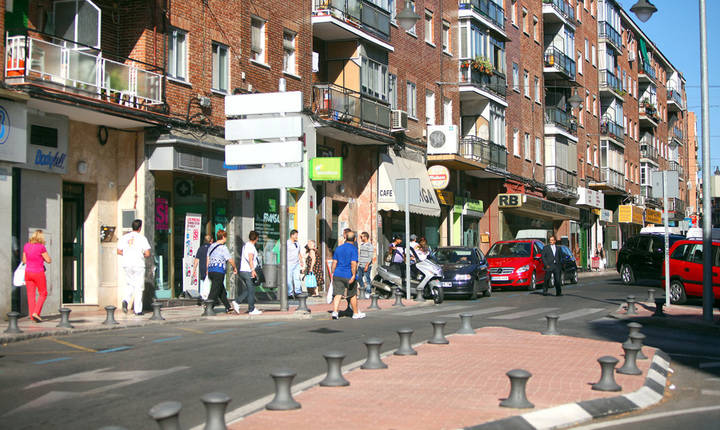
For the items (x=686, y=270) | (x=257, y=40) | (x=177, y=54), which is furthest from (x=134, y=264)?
(x=686, y=270)

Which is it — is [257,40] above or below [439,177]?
above

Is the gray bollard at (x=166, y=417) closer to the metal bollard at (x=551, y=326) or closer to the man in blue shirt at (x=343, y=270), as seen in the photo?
the metal bollard at (x=551, y=326)

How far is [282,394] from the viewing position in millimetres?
7359

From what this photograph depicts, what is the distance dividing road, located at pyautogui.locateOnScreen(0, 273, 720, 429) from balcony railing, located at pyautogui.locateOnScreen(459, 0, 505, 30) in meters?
23.4

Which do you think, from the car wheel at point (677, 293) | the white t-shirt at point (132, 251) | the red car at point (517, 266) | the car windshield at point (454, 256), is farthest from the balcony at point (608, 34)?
the white t-shirt at point (132, 251)

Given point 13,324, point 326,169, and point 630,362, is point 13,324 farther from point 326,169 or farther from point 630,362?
point 326,169

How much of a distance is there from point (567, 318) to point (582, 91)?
41.6 meters

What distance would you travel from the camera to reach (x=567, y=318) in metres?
18.2

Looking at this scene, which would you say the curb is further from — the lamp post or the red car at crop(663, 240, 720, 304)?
the red car at crop(663, 240, 720, 304)

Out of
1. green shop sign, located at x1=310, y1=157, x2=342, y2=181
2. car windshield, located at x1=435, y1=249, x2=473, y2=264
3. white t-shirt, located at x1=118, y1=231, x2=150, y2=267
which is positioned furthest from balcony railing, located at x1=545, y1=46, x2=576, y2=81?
white t-shirt, located at x1=118, y1=231, x2=150, y2=267

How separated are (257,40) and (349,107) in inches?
176

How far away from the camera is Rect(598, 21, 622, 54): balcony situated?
62656mm

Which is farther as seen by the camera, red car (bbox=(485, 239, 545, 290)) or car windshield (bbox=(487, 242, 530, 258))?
car windshield (bbox=(487, 242, 530, 258))

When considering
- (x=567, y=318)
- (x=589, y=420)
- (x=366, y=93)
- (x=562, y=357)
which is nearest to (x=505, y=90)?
(x=366, y=93)
